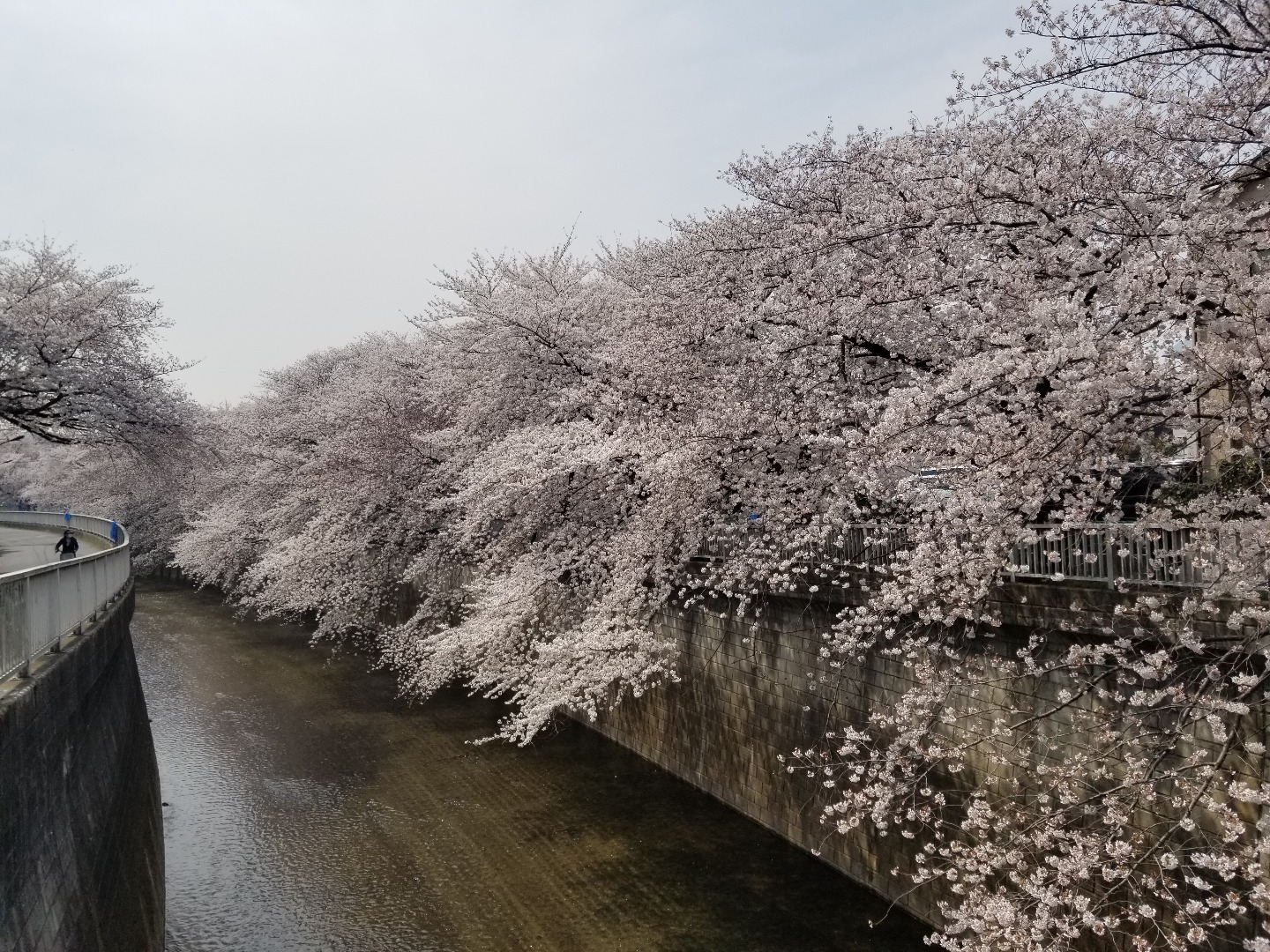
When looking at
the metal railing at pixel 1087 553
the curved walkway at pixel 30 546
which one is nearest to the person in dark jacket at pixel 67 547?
the curved walkway at pixel 30 546

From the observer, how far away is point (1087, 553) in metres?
7.63

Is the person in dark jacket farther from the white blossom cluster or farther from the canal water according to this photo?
the white blossom cluster

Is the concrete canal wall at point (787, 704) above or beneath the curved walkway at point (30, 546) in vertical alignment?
beneath

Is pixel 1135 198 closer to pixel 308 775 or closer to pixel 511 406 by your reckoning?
pixel 511 406

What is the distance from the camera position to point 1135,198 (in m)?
7.74

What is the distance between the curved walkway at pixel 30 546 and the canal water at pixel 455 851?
482cm

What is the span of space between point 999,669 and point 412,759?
12.9m

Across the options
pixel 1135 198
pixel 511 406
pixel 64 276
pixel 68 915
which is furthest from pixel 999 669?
pixel 64 276

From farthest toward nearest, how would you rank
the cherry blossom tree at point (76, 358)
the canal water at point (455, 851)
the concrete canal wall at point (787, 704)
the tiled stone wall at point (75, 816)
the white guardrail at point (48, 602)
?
the cherry blossom tree at point (76, 358)
the canal water at point (455, 851)
the concrete canal wall at point (787, 704)
the white guardrail at point (48, 602)
the tiled stone wall at point (75, 816)

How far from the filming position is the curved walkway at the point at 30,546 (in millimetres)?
20750

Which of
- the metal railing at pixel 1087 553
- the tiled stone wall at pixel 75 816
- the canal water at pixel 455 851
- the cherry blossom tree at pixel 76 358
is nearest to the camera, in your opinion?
the tiled stone wall at pixel 75 816

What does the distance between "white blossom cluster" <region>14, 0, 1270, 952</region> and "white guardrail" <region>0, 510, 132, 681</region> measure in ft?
20.5

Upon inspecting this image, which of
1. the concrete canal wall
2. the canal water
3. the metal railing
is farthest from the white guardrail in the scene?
the concrete canal wall

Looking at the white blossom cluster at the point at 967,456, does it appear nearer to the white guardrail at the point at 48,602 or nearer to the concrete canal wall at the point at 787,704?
the concrete canal wall at the point at 787,704
